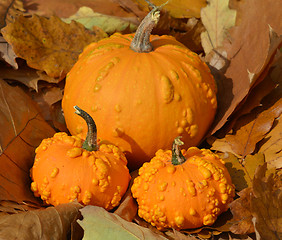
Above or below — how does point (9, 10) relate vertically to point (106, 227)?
above

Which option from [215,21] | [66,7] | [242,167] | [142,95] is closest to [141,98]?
[142,95]

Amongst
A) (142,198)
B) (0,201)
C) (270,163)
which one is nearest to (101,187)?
(142,198)

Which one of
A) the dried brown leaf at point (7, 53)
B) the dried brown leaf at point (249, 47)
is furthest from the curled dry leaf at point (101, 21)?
the dried brown leaf at point (249, 47)

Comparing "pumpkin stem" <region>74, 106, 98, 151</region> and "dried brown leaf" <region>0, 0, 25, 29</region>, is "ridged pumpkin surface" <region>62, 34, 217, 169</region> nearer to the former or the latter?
"pumpkin stem" <region>74, 106, 98, 151</region>

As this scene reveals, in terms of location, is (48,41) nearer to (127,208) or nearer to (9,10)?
(9,10)

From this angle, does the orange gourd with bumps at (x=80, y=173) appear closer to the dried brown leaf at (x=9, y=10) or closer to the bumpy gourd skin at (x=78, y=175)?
the bumpy gourd skin at (x=78, y=175)

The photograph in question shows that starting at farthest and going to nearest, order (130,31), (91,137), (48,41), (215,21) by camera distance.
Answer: (130,31), (215,21), (48,41), (91,137)

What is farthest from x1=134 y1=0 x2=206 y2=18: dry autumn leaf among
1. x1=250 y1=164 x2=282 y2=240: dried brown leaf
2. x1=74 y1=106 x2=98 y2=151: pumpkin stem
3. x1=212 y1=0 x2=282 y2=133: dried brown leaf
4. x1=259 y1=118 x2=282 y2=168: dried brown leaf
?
x1=250 y1=164 x2=282 y2=240: dried brown leaf
